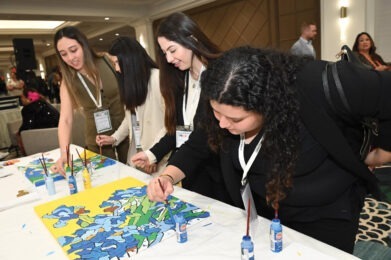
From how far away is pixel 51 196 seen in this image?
1.39 meters

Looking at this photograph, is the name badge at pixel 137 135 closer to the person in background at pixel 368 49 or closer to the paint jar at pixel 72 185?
the paint jar at pixel 72 185

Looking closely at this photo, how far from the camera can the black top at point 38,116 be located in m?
3.90

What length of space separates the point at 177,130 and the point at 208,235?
2.12ft

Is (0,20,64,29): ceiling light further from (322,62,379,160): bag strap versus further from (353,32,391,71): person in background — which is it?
(322,62,379,160): bag strap

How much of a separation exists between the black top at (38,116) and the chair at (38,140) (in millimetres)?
1132

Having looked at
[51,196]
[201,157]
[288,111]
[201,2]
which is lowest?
[51,196]

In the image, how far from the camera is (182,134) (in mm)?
1450

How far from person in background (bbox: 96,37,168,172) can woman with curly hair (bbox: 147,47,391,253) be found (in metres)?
0.76

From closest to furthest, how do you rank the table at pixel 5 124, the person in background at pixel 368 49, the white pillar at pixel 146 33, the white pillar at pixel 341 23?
the person in background at pixel 368 49 → the white pillar at pixel 341 23 → the table at pixel 5 124 → the white pillar at pixel 146 33

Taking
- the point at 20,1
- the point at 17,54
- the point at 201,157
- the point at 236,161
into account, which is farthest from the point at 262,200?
the point at 20,1

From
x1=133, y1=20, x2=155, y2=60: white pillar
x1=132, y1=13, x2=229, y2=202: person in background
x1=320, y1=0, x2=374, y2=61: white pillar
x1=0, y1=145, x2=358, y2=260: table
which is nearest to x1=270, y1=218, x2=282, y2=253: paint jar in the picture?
x1=0, y1=145, x2=358, y2=260: table

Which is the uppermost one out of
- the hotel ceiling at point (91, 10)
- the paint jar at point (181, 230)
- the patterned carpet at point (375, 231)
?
the hotel ceiling at point (91, 10)

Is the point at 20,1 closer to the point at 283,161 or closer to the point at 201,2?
the point at 201,2

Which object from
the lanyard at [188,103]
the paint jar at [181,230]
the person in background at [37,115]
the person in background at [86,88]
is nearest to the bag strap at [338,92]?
the paint jar at [181,230]
